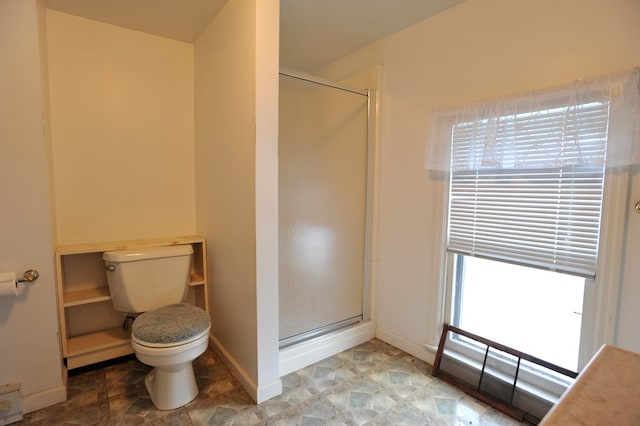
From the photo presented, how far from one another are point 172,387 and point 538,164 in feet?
7.08

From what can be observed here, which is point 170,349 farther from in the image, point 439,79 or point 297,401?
point 439,79

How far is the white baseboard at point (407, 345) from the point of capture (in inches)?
83.1

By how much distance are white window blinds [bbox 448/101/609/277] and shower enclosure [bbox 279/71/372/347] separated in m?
0.73

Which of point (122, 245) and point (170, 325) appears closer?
point (170, 325)

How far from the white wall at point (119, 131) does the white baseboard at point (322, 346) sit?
1.24 metres

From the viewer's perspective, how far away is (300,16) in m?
2.02

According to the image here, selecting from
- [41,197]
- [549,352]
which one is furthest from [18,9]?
[549,352]

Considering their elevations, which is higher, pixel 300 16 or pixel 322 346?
pixel 300 16

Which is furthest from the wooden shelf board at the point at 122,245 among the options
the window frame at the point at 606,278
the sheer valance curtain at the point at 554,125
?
the window frame at the point at 606,278

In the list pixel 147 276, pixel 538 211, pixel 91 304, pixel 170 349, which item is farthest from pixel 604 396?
pixel 91 304

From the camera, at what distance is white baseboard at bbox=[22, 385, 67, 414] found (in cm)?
159

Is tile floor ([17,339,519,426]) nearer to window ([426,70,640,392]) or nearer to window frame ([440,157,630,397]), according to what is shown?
window ([426,70,640,392])

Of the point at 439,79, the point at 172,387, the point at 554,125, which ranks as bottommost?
the point at 172,387

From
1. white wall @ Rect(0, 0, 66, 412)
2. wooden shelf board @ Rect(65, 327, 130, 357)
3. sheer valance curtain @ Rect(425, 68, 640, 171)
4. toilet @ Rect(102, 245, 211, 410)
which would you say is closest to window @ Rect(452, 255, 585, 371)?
sheer valance curtain @ Rect(425, 68, 640, 171)
